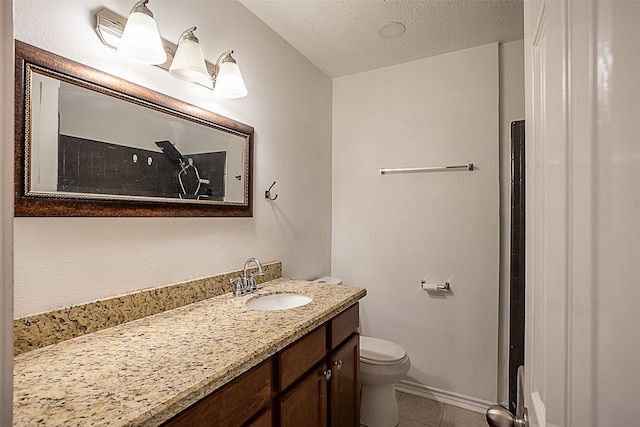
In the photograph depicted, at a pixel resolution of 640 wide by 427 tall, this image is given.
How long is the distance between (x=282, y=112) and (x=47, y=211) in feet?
4.92

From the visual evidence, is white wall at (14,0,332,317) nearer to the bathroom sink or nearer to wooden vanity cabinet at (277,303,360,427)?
the bathroom sink

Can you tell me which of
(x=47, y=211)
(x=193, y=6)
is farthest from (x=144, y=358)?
(x=193, y=6)

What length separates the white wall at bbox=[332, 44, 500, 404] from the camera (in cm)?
229

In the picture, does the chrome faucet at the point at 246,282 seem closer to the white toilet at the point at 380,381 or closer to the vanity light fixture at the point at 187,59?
the white toilet at the point at 380,381

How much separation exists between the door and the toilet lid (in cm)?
161

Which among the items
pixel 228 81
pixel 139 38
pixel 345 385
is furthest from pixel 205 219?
pixel 345 385

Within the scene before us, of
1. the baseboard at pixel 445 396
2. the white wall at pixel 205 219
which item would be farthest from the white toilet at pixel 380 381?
the white wall at pixel 205 219

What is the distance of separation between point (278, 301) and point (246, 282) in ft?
0.67

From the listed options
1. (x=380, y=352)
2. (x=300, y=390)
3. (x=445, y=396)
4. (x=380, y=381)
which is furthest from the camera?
(x=445, y=396)

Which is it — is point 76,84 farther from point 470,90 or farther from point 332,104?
point 470,90

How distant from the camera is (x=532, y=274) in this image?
0.66m

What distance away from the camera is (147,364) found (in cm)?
89

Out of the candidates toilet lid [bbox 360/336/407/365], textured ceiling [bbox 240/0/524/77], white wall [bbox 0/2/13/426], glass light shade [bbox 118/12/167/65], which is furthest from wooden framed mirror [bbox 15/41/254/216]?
toilet lid [bbox 360/336/407/365]

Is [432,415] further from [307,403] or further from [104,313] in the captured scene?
[104,313]
